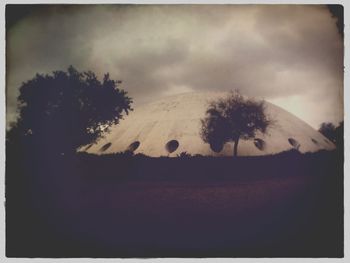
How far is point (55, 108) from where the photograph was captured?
1038cm

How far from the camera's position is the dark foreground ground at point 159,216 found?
9750mm

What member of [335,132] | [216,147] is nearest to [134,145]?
[216,147]

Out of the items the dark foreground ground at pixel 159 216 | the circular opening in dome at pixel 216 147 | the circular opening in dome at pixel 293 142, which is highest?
the circular opening in dome at pixel 293 142

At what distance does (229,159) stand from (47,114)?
18.8ft

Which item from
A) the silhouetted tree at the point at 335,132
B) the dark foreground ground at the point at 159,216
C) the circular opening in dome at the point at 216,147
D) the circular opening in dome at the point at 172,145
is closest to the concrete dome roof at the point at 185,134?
the circular opening in dome at the point at 172,145

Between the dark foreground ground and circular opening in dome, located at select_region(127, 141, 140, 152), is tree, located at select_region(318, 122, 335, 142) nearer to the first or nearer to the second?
the dark foreground ground

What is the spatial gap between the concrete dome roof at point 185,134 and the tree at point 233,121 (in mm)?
338

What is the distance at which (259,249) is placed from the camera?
9750 mm

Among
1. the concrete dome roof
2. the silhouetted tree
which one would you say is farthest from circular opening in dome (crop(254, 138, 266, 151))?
the silhouetted tree

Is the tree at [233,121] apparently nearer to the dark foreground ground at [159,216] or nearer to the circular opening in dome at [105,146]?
the dark foreground ground at [159,216]

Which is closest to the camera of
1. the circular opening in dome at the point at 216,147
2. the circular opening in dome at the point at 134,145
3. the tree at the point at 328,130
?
the tree at the point at 328,130

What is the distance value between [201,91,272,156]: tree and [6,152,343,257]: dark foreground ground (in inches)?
94.8

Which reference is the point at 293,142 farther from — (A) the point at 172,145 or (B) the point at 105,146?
(B) the point at 105,146

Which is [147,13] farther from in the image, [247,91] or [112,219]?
[112,219]
